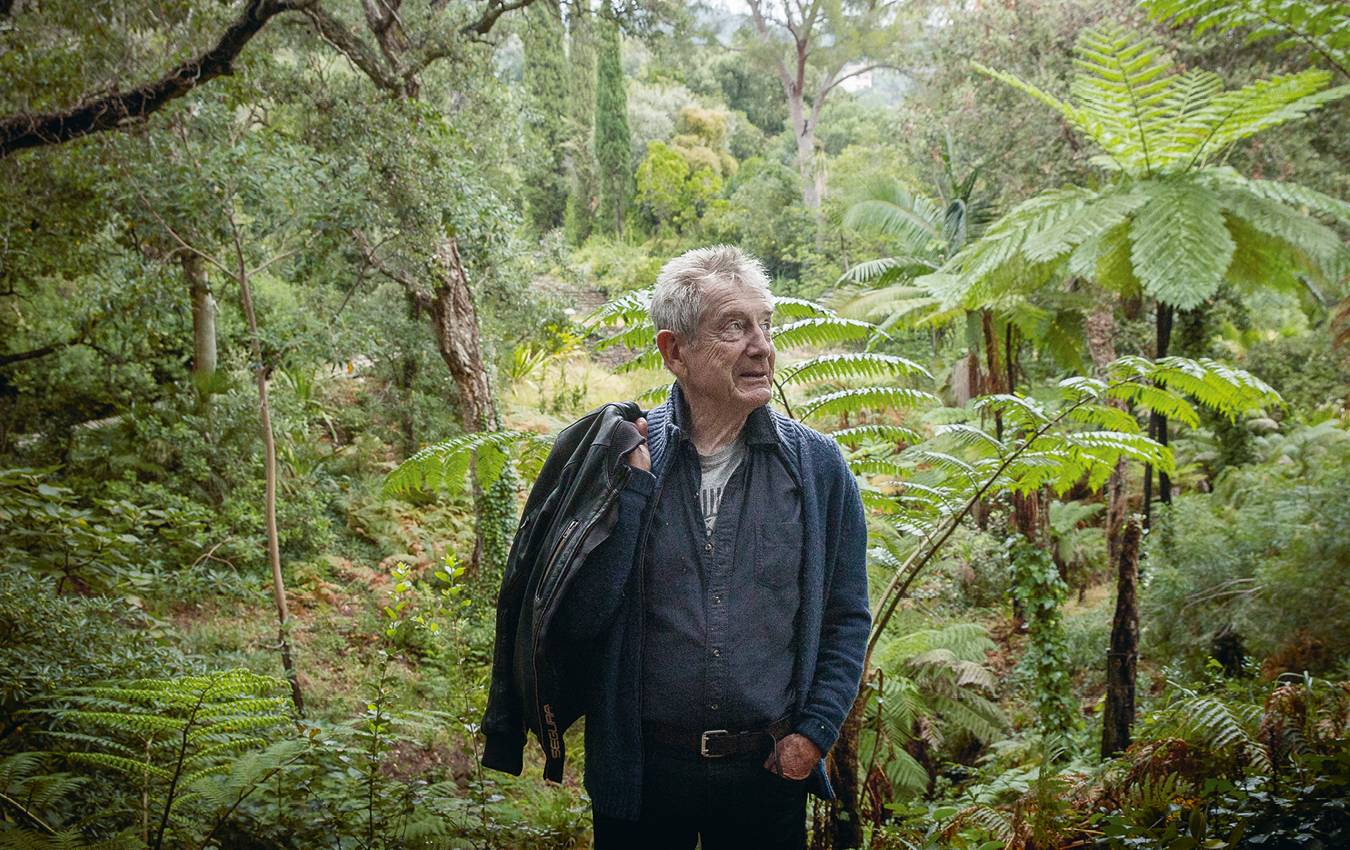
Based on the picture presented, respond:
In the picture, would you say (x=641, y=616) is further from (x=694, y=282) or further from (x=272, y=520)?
(x=272, y=520)

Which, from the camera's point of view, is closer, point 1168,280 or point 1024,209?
point 1168,280

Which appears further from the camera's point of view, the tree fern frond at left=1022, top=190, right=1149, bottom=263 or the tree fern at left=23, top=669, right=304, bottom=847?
the tree fern frond at left=1022, top=190, right=1149, bottom=263

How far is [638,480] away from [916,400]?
5.90 feet

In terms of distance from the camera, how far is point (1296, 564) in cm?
395

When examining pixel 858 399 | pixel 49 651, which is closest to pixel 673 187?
pixel 858 399

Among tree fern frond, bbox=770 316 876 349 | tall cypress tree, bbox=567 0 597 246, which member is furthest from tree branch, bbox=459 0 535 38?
tall cypress tree, bbox=567 0 597 246

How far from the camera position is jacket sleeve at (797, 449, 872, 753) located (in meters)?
1.67

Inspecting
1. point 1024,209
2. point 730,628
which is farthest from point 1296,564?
point 730,628

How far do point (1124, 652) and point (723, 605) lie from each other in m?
2.41

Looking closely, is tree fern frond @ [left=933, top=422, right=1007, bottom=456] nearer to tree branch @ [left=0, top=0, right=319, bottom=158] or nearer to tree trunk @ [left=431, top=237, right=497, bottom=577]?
tree branch @ [left=0, top=0, right=319, bottom=158]

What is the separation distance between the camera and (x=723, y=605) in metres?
1.63

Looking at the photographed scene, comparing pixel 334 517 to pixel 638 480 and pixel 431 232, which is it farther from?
pixel 638 480

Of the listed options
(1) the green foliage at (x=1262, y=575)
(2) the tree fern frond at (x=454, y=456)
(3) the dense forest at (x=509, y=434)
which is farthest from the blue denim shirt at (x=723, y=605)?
(1) the green foliage at (x=1262, y=575)

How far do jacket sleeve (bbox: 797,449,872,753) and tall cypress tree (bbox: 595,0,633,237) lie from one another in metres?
19.9
